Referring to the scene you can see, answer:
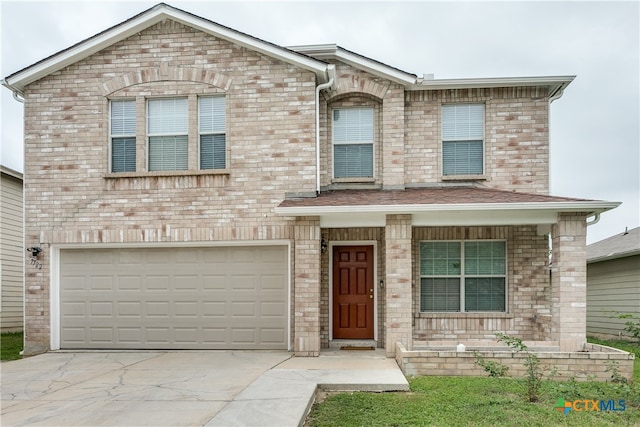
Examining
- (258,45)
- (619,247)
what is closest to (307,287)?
(258,45)

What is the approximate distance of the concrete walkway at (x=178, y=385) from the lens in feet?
19.8

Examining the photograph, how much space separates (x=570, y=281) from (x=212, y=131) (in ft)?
24.6

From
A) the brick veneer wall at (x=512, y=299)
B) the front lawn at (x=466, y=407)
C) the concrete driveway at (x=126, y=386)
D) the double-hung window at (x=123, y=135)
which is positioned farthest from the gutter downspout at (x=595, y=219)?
the double-hung window at (x=123, y=135)

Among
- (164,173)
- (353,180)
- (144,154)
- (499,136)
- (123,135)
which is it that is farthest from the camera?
(499,136)

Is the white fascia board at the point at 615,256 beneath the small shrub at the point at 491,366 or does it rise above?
above

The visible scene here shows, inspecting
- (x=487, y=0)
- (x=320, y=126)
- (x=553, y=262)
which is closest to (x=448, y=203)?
(x=553, y=262)

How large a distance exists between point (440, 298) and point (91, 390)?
22.8 feet

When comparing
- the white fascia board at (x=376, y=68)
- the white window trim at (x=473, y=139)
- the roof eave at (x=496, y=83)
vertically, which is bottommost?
the white window trim at (x=473, y=139)

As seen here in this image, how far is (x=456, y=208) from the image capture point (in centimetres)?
929

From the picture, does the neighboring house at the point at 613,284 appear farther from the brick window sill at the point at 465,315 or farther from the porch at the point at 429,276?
the brick window sill at the point at 465,315

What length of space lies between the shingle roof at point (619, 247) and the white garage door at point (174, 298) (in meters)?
9.91

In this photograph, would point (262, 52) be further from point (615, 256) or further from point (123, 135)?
point (615, 256)

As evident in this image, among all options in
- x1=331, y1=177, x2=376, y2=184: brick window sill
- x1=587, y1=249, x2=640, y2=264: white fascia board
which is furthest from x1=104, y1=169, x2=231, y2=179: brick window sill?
x1=587, y1=249, x2=640, y2=264: white fascia board

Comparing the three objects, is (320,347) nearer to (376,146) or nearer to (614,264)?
(376,146)
